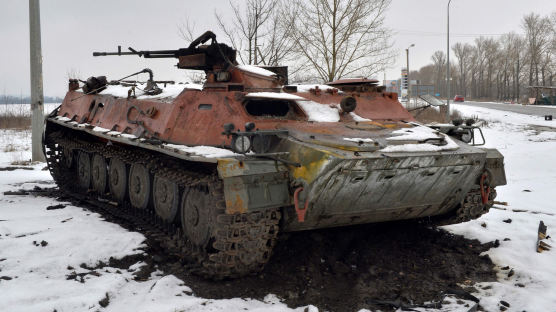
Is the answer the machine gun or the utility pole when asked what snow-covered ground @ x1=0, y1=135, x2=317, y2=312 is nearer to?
the machine gun

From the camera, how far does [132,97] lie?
8586 mm

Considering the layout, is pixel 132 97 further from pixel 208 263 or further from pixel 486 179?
pixel 486 179

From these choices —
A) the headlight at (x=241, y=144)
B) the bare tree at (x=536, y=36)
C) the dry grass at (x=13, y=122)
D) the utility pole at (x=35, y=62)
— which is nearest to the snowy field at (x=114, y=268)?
the headlight at (x=241, y=144)

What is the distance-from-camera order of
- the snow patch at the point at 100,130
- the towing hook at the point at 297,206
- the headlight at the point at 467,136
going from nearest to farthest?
the towing hook at the point at 297,206 → the headlight at the point at 467,136 → the snow patch at the point at 100,130

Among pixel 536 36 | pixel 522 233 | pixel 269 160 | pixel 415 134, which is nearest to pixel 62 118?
pixel 269 160

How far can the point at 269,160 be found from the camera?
5688mm

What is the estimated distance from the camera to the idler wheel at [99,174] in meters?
9.56

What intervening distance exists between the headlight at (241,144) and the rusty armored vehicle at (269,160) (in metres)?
0.01

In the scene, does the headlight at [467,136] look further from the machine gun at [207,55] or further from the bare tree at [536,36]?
the bare tree at [536,36]

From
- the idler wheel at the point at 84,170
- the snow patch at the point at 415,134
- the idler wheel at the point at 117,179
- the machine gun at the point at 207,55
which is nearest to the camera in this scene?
the snow patch at the point at 415,134

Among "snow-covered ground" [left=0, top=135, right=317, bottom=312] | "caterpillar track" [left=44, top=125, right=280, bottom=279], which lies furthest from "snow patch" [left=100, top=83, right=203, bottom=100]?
"snow-covered ground" [left=0, top=135, right=317, bottom=312]

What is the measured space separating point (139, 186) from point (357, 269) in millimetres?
3507

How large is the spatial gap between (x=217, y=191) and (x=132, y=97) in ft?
11.6

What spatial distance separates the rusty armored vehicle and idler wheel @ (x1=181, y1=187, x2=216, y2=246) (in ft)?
0.05
